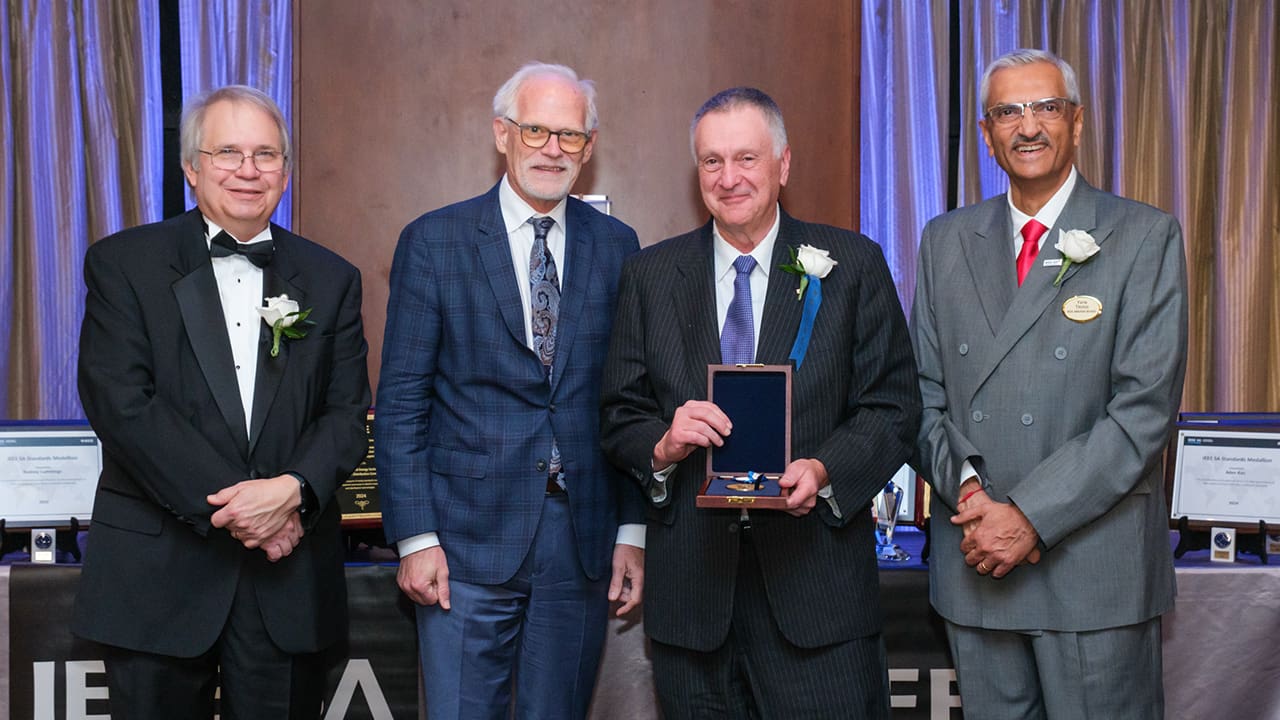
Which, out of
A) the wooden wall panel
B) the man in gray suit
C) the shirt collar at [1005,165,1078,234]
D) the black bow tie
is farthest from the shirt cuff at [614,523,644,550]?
the wooden wall panel

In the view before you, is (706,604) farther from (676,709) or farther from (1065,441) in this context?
(1065,441)

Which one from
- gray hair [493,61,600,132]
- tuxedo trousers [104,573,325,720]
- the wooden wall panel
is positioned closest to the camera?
tuxedo trousers [104,573,325,720]

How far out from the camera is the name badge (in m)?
2.18

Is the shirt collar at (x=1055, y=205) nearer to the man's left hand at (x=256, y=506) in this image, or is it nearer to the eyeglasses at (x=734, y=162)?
the eyeglasses at (x=734, y=162)

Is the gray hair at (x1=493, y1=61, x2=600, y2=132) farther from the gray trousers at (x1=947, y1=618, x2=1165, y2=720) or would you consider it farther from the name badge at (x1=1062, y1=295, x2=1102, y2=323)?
the gray trousers at (x1=947, y1=618, x2=1165, y2=720)

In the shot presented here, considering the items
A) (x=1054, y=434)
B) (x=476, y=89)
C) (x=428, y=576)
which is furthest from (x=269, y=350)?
Result: (x=476, y=89)

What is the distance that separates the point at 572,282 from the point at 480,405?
1.20ft

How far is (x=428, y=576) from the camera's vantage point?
2252 millimetres

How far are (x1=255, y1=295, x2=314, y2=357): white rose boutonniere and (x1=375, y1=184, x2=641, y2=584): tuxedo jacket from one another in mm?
221

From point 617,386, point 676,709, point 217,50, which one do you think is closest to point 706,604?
point 676,709

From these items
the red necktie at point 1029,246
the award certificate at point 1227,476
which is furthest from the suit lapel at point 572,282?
the award certificate at point 1227,476

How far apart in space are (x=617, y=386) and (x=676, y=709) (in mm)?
713

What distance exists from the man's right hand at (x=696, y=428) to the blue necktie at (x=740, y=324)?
0.61 ft

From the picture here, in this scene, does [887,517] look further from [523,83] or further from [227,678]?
[227,678]
